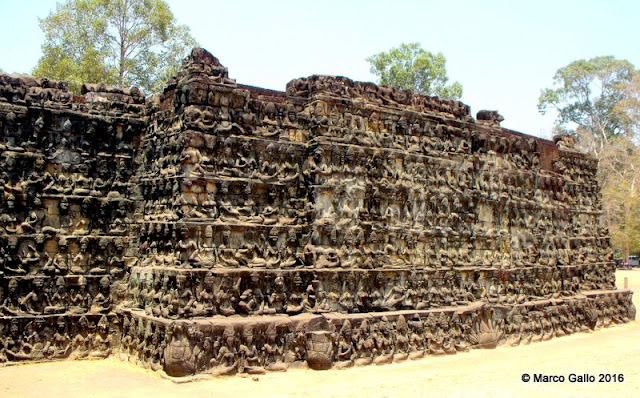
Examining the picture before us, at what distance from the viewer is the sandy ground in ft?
34.4

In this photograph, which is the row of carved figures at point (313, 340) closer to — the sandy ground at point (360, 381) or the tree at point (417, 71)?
the sandy ground at point (360, 381)

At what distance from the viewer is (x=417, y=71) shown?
130ft

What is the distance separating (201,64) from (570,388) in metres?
9.23

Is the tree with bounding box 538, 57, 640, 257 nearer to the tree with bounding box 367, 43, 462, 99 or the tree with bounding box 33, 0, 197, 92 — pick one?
the tree with bounding box 367, 43, 462, 99

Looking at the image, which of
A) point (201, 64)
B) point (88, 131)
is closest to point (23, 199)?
point (88, 131)

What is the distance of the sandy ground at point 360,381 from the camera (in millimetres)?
10492

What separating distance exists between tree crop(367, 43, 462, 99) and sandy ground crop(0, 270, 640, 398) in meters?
27.3

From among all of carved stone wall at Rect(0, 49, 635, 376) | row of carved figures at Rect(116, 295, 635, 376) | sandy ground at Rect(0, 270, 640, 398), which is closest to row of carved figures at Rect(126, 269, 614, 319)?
carved stone wall at Rect(0, 49, 635, 376)

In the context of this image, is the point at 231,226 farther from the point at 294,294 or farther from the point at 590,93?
the point at 590,93

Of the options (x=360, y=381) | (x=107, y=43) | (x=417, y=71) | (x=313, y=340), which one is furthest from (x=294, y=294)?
(x=417, y=71)

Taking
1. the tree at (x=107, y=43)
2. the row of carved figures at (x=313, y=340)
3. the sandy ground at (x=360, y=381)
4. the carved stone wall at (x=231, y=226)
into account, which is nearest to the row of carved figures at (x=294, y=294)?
the carved stone wall at (x=231, y=226)

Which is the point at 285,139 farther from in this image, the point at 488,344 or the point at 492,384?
the point at 488,344

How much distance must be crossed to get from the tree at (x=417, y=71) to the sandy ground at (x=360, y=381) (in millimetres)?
27306

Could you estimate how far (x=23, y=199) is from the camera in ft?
40.8
